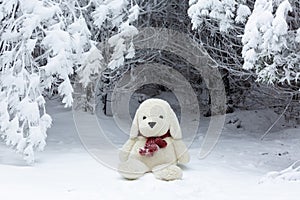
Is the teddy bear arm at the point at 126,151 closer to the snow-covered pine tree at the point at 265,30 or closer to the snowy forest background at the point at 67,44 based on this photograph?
the snowy forest background at the point at 67,44

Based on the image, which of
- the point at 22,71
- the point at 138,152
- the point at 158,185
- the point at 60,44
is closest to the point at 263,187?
the point at 158,185

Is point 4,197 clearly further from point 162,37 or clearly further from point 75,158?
point 162,37

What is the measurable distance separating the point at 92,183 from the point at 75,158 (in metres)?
1.19

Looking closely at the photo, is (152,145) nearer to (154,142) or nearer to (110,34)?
(154,142)

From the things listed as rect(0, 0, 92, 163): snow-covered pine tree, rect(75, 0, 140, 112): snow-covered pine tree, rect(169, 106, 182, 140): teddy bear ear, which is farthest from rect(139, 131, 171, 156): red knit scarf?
rect(75, 0, 140, 112): snow-covered pine tree

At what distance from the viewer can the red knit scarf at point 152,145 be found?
201 inches

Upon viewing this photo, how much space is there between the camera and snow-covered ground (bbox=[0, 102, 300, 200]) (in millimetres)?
4230

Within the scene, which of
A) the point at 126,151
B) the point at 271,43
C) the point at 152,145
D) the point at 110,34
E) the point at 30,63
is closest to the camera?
the point at 271,43

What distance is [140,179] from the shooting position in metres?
4.74

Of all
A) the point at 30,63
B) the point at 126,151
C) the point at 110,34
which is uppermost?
the point at 110,34

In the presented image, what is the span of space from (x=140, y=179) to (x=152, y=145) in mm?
546

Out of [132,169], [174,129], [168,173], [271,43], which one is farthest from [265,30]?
[132,169]

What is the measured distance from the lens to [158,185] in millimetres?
4520

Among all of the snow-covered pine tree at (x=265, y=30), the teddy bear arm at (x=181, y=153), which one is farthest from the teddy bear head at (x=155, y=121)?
the snow-covered pine tree at (x=265, y=30)
